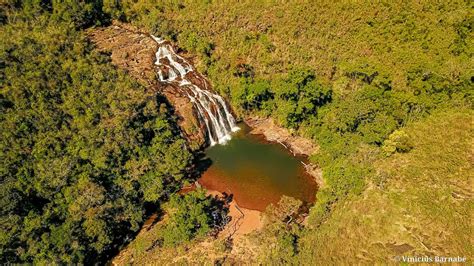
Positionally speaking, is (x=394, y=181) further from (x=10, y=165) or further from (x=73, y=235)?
(x=10, y=165)

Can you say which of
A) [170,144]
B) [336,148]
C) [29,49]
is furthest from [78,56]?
[336,148]

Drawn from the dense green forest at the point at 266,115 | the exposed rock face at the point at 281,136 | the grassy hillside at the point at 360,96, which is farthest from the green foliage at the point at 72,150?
the grassy hillside at the point at 360,96

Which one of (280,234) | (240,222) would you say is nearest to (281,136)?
(240,222)

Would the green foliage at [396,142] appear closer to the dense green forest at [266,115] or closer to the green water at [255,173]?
the dense green forest at [266,115]

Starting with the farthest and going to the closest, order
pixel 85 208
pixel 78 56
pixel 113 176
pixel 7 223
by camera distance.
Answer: pixel 78 56
pixel 113 176
pixel 85 208
pixel 7 223

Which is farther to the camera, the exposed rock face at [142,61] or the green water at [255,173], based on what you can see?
the exposed rock face at [142,61]

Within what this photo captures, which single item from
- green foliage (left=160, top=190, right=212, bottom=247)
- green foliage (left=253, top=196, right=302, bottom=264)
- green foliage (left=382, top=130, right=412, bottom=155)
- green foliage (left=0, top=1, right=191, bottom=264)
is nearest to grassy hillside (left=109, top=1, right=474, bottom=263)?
green foliage (left=382, top=130, right=412, bottom=155)

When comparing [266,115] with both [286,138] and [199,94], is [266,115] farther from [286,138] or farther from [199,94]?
[199,94]
